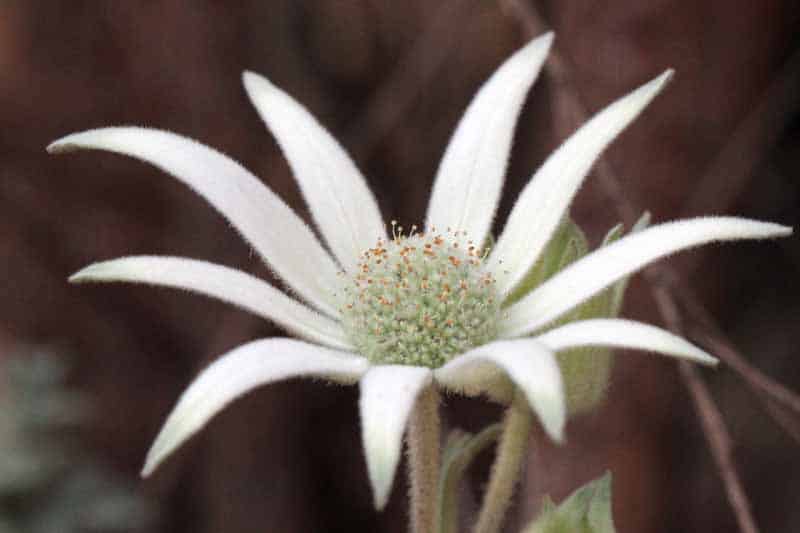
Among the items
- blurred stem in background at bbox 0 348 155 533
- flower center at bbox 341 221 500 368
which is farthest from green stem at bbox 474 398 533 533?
blurred stem in background at bbox 0 348 155 533

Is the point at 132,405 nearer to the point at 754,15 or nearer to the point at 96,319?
the point at 96,319

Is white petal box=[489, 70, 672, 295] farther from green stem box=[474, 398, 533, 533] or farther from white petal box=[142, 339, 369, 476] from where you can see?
white petal box=[142, 339, 369, 476]

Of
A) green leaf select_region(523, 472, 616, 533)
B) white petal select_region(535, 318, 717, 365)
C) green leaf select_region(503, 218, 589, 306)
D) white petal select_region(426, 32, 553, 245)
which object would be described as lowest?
green leaf select_region(523, 472, 616, 533)

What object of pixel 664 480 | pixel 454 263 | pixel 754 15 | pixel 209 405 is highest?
pixel 754 15

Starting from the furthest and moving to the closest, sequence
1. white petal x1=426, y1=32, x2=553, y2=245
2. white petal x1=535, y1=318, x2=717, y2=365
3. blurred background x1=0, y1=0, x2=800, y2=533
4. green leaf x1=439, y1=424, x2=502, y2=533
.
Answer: blurred background x1=0, y1=0, x2=800, y2=533, white petal x1=426, y1=32, x2=553, y2=245, green leaf x1=439, y1=424, x2=502, y2=533, white petal x1=535, y1=318, x2=717, y2=365

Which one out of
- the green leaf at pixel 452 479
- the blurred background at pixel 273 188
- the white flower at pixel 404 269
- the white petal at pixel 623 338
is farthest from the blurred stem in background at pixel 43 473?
the white petal at pixel 623 338

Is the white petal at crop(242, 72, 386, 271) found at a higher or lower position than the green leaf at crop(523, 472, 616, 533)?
higher

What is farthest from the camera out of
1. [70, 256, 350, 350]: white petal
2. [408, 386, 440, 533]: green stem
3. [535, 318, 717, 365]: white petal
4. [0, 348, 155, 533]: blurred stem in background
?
[0, 348, 155, 533]: blurred stem in background

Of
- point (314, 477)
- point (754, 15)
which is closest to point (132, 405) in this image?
point (314, 477)

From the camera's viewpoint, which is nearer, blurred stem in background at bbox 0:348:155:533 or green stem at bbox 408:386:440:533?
green stem at bbox 408:386:440:533
